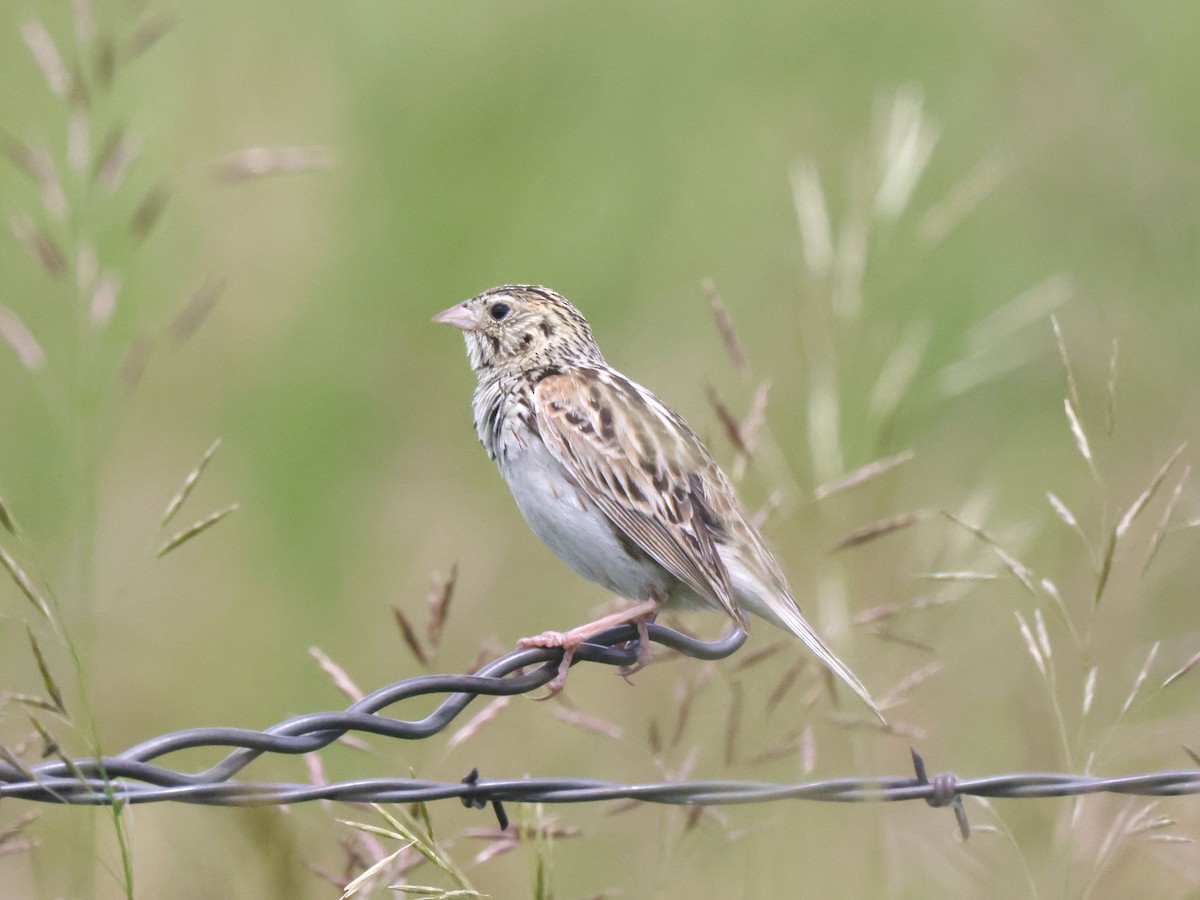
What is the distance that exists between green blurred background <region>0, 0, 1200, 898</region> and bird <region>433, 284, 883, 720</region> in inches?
7.3

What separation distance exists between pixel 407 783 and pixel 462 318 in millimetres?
2305

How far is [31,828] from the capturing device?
4035 mm

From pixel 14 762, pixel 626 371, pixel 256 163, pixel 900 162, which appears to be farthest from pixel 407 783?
pixel 626 371

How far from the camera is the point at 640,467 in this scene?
13.6 ft

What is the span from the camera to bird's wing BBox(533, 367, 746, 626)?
3.98 metres

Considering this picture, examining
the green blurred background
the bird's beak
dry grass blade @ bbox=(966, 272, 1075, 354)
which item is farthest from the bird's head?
dry grass blade @ bbox=(966, 272, 1075, 354)

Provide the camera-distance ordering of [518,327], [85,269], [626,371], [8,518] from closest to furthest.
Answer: [8,518]
[85,269]
[518,327]
[626,371]

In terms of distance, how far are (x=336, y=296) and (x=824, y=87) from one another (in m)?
3.53

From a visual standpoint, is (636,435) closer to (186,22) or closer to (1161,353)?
(1161,353)

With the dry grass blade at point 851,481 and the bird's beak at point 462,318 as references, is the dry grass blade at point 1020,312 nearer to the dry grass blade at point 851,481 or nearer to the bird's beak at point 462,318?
the dry grass blade at point 851,481

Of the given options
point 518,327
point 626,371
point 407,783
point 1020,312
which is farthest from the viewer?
point 626,371

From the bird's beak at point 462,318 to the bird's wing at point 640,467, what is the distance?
571mm

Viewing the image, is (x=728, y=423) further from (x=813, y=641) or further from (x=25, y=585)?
(x=25, y=585)

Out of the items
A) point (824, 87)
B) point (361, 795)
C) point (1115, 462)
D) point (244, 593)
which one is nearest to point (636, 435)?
point (361, 795)
